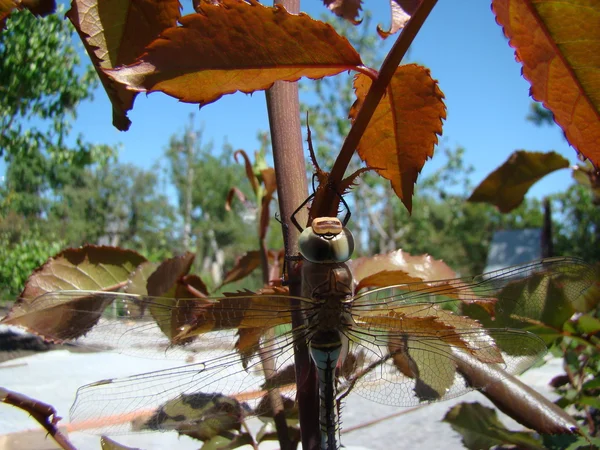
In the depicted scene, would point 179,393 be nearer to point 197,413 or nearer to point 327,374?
point 197,413

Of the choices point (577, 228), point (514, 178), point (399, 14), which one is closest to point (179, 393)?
point (399, 14)

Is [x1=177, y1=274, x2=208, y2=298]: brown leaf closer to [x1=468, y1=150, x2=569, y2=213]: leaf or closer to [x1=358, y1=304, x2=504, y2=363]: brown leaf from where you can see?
[x1=358, y1=304, x2=504, y2=363]: brown leaf

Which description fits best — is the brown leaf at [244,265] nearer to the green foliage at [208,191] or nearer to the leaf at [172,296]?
the leaf at [172,296]

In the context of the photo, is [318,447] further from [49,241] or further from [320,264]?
[49,241]

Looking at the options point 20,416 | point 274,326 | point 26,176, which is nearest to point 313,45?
point 274,326

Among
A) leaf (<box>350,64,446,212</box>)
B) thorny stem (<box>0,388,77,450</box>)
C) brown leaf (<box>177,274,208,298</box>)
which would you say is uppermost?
leaf (<box>350,64,446,212</box>)

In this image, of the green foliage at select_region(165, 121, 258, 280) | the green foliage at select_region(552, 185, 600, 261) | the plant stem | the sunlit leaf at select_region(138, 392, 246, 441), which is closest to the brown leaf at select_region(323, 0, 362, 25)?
the plant stem
